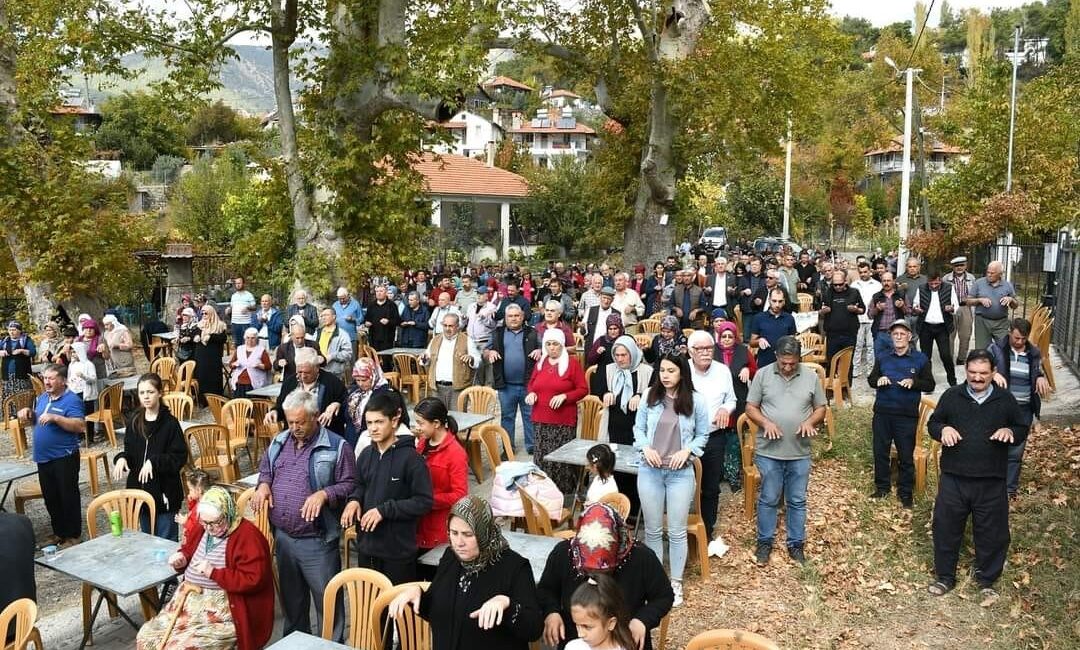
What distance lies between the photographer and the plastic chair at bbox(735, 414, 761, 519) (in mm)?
7090

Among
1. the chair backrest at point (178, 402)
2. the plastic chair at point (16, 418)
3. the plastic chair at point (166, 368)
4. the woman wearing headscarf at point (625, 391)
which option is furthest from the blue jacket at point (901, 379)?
the plastic chair at point (16, 418)

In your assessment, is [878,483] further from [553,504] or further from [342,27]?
[342,27]

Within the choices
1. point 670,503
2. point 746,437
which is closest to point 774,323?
point 746,437

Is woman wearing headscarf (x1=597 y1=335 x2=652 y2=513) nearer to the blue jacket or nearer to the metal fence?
the blue jacket

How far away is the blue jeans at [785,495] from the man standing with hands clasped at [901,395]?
4.34 feet

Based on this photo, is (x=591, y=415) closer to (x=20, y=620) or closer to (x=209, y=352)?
(x=20, y=620)

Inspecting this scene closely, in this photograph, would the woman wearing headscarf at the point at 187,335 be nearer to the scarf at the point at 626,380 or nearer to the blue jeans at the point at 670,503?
the scarf at the point at 626,380

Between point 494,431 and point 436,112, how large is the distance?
7.61 m

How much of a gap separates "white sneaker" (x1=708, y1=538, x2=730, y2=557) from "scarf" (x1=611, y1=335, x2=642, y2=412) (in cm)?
126

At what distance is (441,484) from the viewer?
4953 millimetres

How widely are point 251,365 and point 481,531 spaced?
691 centimetres

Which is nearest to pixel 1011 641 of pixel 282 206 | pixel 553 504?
pixel 553 504

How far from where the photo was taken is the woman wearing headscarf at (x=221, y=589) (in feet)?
14.5

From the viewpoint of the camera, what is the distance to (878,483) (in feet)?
24.2
